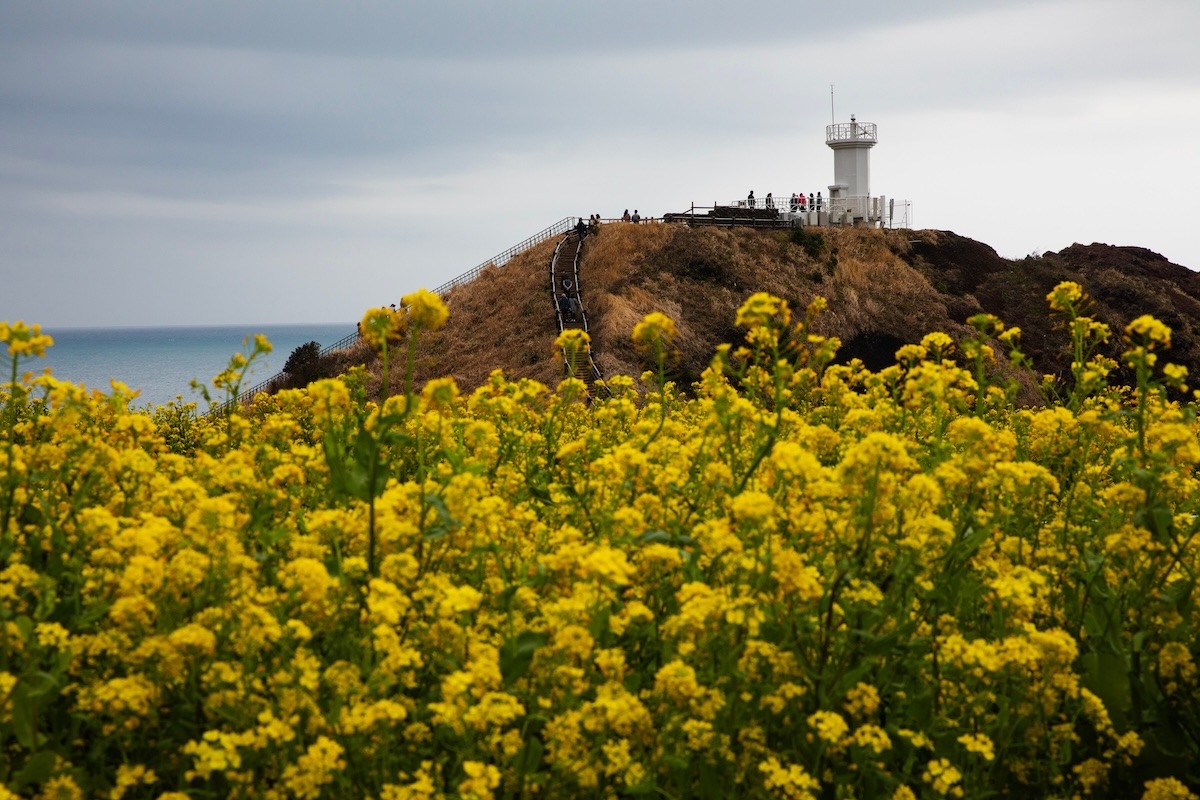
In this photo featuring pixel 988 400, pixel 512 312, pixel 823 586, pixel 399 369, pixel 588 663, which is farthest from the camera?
pixel 512 312

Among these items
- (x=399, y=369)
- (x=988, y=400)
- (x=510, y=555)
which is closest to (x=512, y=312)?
(x=399, y=369)

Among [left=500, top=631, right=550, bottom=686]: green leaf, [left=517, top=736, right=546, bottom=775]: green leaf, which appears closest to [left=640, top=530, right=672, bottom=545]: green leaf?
[left=500, top=631, right=550, bottom=686]: green leaf

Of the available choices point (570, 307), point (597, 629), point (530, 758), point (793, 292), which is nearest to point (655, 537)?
point (597, 629)

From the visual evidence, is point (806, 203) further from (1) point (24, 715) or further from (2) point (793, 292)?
(1) point (24, 715)

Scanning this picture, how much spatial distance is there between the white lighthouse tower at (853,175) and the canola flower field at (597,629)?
4767 cm

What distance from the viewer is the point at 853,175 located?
51812 mm

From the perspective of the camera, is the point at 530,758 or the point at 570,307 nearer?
the point at 530,758

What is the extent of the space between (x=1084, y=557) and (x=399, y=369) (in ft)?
101

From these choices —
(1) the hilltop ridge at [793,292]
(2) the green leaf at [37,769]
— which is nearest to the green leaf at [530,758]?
(2) the green leaf at [37,769]

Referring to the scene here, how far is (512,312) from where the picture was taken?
125 ft

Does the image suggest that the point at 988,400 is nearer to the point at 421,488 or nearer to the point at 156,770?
the point at 421,488

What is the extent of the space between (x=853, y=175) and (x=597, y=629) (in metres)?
50.9

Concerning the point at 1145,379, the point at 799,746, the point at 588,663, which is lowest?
the point at 799,746

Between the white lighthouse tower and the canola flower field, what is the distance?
4767cm
